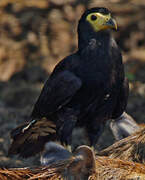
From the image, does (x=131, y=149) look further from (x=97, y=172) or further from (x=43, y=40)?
(x=43, y=40)

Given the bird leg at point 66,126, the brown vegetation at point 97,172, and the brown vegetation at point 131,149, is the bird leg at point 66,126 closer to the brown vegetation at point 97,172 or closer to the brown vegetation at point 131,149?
the brown vegetation at point 131,149

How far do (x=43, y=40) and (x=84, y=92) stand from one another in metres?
4.78

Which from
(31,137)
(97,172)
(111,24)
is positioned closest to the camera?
(97,172)

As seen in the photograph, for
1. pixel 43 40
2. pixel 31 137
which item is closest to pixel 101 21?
pixel 31 137

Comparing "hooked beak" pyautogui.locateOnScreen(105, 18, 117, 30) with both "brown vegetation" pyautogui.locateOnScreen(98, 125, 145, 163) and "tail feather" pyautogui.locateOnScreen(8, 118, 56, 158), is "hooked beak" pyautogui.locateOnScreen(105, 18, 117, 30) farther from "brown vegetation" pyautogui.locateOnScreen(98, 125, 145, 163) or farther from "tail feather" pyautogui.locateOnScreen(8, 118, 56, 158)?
"brown vegetation" pyautogui.locateOnScreen(98, 125, 145, 163)

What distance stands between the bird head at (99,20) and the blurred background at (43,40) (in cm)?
298

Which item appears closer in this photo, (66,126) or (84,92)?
(84,92)

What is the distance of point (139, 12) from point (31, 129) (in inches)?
205

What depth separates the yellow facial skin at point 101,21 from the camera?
4.59 meters

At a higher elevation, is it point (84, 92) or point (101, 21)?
point (101, 21)

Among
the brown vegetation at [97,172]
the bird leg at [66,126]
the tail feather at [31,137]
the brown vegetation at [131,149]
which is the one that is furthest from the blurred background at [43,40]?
the brown vegetation at [97,172]

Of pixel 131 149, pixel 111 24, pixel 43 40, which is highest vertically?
pixel 111 24

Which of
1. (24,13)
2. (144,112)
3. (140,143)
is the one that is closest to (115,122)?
(140,143)

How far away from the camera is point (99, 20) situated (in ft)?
15.2
